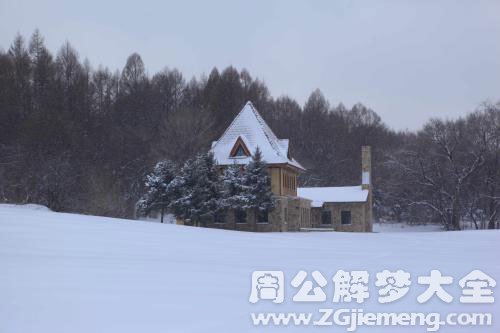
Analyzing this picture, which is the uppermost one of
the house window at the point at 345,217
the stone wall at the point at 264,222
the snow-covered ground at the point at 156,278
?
the house window at the point at 345,217

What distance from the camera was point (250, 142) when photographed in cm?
4384

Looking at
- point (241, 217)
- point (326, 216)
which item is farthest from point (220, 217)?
point (326, 216)

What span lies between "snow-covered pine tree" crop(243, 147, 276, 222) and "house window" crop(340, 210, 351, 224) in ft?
50.8

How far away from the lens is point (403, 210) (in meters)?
71.7

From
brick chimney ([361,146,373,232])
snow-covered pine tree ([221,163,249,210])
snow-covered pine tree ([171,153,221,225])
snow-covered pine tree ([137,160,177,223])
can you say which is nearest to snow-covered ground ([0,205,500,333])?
snow-covered pine tree ([171,153,221,225])

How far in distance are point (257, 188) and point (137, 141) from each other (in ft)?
89.6

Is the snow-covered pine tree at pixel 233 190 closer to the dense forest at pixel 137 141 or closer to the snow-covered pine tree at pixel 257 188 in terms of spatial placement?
the snow-covered pine tree at pixel 257 188

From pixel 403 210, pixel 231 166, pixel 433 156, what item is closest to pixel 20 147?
pixel 231 166

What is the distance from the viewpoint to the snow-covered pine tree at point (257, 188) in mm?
39219

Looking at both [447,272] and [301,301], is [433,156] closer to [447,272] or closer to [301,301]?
[447,272]

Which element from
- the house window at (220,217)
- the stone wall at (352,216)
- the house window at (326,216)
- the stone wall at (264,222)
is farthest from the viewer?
the house window at (326,216)

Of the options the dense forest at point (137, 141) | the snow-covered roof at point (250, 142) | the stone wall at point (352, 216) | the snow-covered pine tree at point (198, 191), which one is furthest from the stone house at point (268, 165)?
the dense forest at point (137, 141)

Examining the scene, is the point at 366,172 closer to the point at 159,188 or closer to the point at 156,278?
the point at 159,188

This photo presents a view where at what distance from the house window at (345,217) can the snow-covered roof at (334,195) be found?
1103mm
